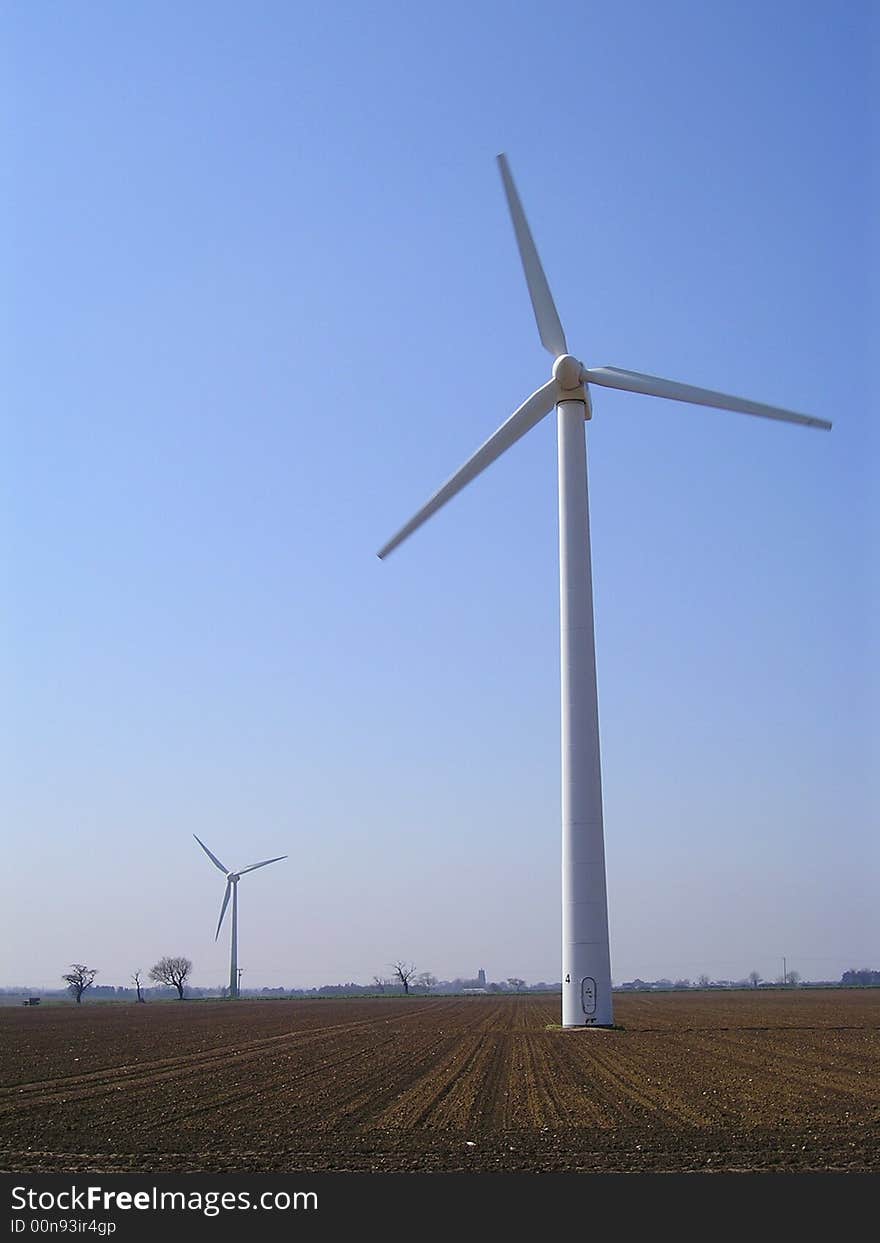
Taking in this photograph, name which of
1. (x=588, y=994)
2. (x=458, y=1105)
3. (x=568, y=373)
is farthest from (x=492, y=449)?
(x=458, y=1105)

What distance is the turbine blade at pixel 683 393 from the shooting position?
148 ft

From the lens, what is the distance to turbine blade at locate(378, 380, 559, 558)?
1886 inches

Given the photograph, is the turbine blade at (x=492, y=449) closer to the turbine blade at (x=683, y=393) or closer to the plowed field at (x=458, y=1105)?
the turbine blade at (x=683, y=393)

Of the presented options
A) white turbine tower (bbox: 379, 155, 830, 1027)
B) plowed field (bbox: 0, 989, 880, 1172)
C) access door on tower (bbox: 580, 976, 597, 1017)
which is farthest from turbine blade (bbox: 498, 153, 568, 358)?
plowed field (bbox: 0, 989, 880, 1172)

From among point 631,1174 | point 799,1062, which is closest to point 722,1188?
point 631,1174

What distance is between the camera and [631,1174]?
17.8m

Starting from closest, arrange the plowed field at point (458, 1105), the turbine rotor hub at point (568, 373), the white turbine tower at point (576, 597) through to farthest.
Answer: the plowed field at point (458, 1105) < the white turbine tower at point (576, 597) < the turbine rotor hub at point (568, 373)

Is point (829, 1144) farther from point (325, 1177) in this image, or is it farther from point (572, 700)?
point (572, 700)

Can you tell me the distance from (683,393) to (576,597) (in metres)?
8.96

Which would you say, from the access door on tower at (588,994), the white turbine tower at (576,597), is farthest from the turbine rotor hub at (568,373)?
the access door on tower at (588,994)

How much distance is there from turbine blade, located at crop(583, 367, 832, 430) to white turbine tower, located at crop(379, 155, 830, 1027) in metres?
0.04

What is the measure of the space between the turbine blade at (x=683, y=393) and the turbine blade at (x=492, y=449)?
5.99 ft

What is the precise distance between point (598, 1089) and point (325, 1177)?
11.8 meters

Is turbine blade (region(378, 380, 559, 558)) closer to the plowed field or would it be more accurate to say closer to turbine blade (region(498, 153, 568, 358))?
turbine blade (region(498, 153, 568, 358))
